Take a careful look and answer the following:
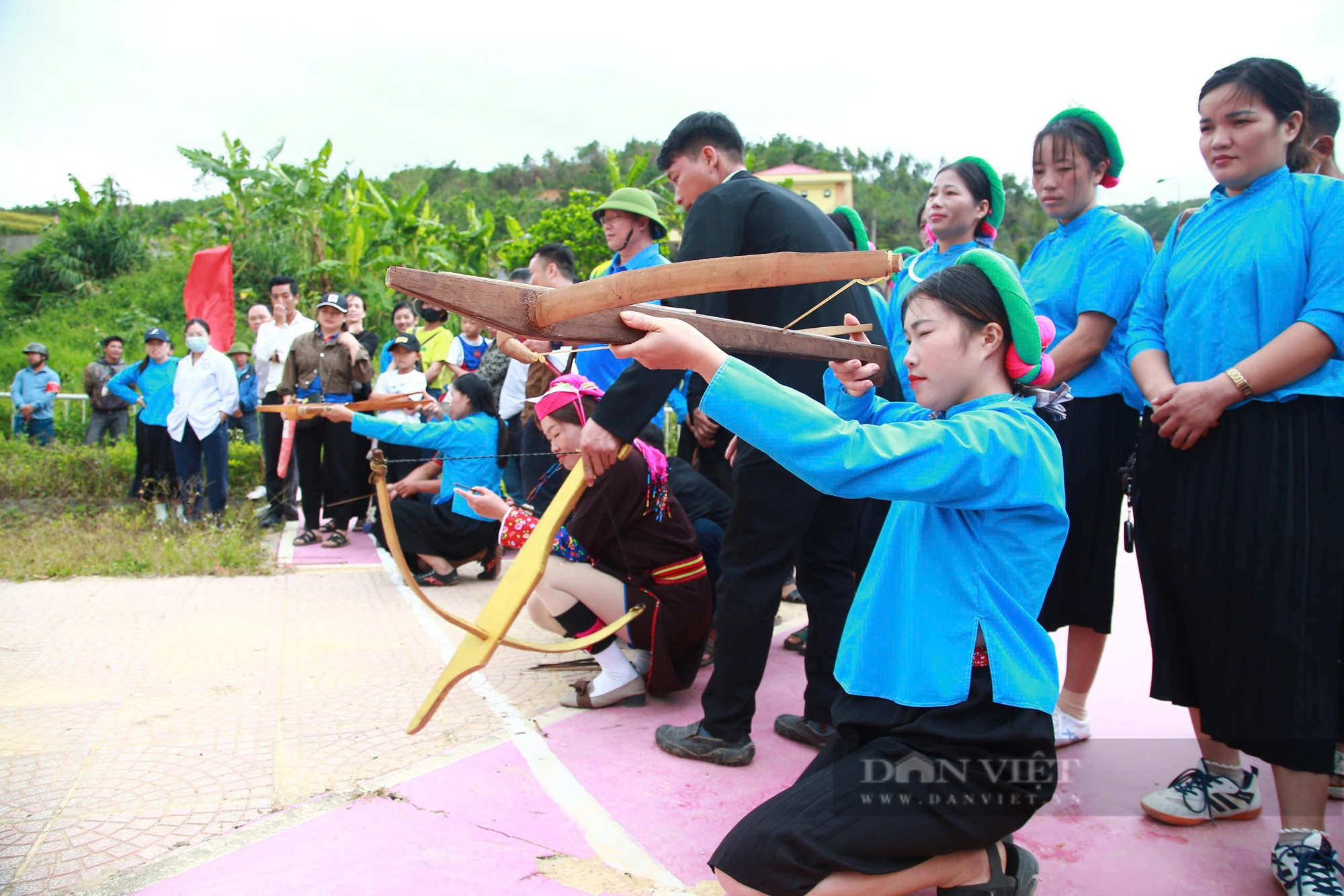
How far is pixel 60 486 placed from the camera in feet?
29.2

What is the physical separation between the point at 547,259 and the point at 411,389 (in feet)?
7.69

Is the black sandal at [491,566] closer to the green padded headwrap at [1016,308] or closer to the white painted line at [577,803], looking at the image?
the white painted line at [577,803]

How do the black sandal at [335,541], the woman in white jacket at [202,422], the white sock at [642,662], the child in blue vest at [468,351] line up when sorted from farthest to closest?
the child in blue vest at [468,351] → the woman in white jacket at [202,422] → the black sandal at [335,541] → the white sock at [642,662]

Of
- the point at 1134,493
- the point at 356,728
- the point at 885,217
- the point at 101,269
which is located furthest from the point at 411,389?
the point at 885,217

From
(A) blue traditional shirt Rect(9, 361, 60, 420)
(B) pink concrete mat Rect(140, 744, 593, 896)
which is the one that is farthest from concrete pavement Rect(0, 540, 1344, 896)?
(A) blue traditional shirt Rect(9, 361, 60, 420)

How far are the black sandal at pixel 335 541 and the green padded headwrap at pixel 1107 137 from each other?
5729 millimetres

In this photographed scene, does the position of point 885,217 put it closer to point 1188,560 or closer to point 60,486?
point 60,486

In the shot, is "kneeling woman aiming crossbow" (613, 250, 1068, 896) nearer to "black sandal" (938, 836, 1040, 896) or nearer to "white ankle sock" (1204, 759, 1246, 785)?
"black sandal" (938, 836, 1040, 896)

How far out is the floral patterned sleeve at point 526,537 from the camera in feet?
12.1

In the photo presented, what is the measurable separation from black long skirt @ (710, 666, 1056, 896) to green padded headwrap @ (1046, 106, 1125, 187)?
2.05m

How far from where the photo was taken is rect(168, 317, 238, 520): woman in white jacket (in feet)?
24.6

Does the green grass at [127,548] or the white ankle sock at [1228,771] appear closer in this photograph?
the white ankle sock at [1228,771]

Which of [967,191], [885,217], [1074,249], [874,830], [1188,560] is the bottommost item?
[874,830]

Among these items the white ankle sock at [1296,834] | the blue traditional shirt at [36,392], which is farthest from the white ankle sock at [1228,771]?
the blue traditional shirt at [36,392]
